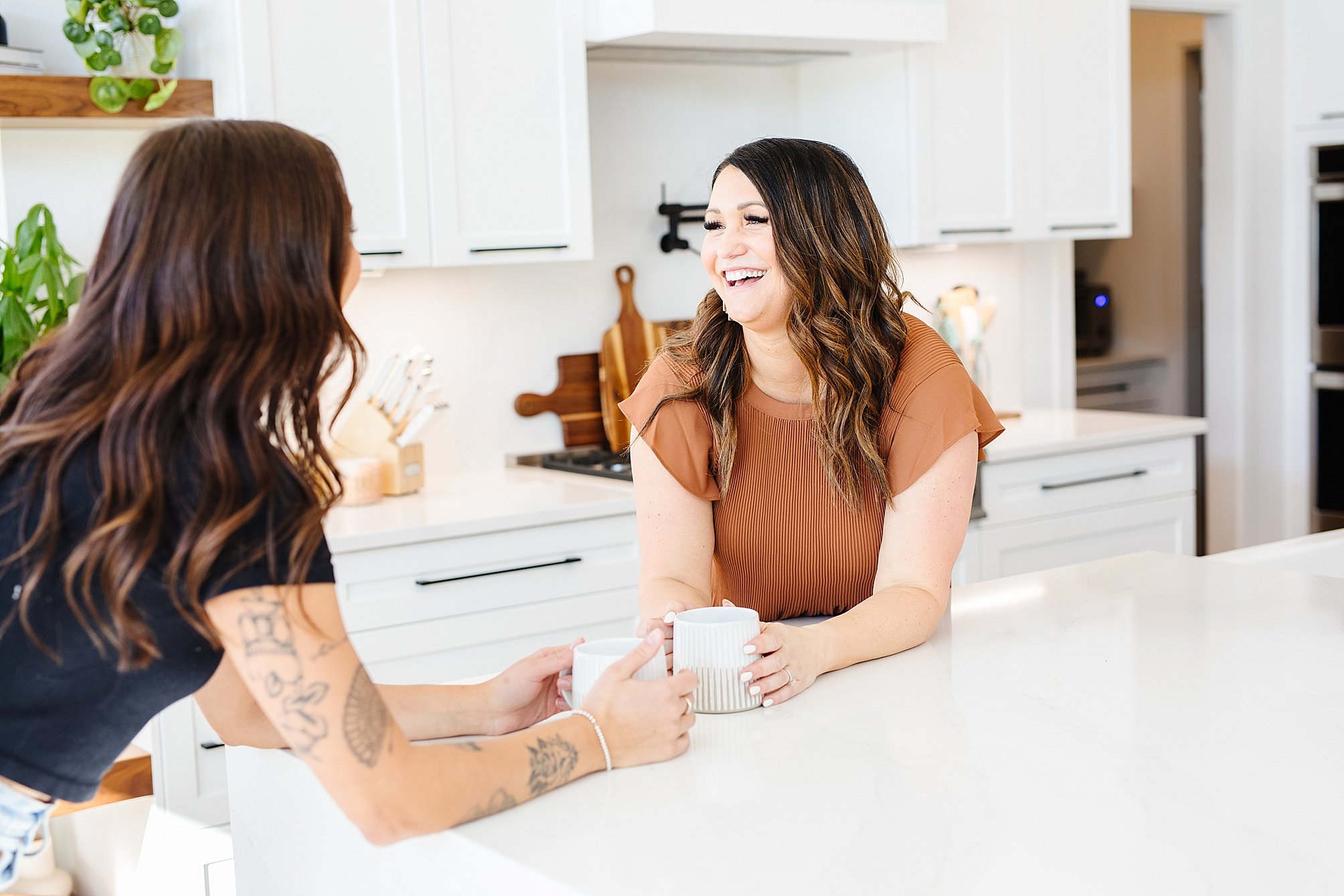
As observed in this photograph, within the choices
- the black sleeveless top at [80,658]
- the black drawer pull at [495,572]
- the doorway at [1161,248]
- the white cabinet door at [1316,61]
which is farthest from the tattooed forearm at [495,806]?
the doorway at [1161,248]

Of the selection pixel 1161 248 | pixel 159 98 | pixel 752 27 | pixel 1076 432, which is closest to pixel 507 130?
pixel 752 27

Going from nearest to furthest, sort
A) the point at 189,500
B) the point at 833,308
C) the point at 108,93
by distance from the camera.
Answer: the point at 189,500 < the point at 833,308 < the point at 108,93

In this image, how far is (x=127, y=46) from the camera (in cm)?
279

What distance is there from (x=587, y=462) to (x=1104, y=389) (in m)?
3.11

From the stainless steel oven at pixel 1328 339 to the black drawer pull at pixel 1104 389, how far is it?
3.69 ft

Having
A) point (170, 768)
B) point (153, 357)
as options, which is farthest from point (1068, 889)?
point (170, 768)

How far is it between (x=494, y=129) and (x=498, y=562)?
968 millimetres

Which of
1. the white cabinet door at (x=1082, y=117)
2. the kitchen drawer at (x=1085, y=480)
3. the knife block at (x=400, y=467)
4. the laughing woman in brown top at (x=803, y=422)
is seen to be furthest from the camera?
the white cabinet door at (x=1082, y=117)

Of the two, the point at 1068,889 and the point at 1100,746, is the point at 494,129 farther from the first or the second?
the point at 1068,889

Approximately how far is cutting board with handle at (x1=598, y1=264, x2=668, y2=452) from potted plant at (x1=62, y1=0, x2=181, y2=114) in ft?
4.25

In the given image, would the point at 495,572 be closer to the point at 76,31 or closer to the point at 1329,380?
the point at 76,31

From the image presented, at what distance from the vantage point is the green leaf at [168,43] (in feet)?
8.82

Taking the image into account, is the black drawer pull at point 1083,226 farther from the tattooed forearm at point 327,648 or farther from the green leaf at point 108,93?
the tattooed forearm at point 327,648

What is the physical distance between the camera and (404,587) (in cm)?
265
